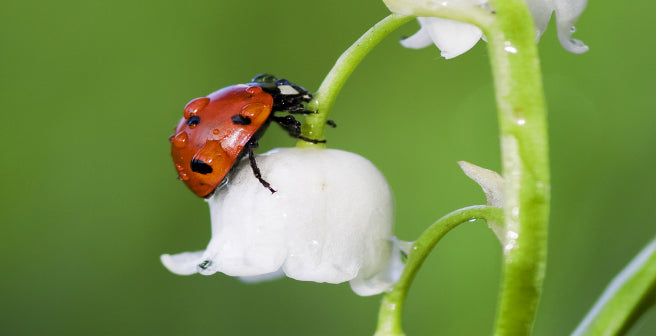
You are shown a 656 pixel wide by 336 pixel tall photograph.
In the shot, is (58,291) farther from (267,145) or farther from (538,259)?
(538,259)

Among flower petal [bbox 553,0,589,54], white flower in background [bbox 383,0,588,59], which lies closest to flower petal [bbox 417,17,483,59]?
white flower in background [bbox 383,0,588,59]

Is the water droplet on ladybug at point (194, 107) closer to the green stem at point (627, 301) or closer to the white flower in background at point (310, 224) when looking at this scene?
the white flower in background at point (310, 224)

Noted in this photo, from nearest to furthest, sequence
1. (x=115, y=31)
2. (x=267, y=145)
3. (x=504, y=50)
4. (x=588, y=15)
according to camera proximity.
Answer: (x=504, y=50) → (x=588, y=15) → (x=267, y=145) → (x=115, y=31)

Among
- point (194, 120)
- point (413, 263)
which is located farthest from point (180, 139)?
point (413, 263)

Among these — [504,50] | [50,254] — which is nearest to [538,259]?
[504,50]

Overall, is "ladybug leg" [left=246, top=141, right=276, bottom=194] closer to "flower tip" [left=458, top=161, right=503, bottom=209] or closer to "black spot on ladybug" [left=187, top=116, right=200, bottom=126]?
"black spot on ladybug" [left=187, top=116, right=200, bottom=126]
